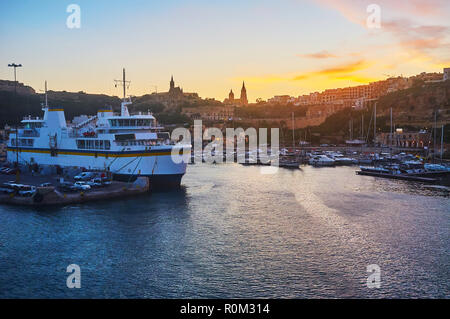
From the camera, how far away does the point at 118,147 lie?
28.0 m

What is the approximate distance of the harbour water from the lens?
39.5 ft

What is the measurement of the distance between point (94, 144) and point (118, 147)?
3.42 metres

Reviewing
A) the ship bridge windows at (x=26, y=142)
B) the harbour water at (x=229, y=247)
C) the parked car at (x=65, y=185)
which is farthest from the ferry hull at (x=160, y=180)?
the ship bridge windows at (x=26, y=142)

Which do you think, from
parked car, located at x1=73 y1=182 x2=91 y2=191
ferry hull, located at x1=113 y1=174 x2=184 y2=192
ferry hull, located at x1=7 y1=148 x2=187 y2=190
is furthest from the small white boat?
parked car, located at x1=73 y1=182 x2=91 y2=191

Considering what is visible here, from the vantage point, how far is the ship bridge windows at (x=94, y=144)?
29.1 metres

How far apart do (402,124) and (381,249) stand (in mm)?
62045

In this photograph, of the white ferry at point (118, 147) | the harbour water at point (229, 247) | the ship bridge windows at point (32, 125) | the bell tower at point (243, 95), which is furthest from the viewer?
the bell tower at point (243, 95)

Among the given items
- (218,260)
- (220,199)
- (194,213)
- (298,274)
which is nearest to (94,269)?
(218,260)

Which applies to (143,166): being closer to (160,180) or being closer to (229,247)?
(160,180)

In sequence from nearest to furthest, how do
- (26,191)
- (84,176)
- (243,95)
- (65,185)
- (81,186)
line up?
(26,191)
(81,186)
(65,185)
(84,176)
(243,95)

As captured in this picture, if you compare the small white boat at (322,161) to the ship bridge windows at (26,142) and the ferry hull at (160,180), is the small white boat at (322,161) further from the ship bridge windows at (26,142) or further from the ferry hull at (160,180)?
the ship bridge windows at (26,142)

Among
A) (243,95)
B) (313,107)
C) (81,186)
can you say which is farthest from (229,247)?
(243,95)

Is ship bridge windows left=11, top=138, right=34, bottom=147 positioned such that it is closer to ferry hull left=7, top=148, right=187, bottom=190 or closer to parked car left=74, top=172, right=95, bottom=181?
ferry hull left=7, top=148, right=187, bottom=190

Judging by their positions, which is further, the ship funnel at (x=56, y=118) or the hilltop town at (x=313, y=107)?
the hilltop town at (x=313, y=107)
